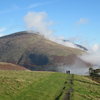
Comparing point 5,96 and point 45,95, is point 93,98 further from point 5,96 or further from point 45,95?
point 5,96

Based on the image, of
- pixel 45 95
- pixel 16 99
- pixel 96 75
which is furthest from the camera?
pixel 96 75

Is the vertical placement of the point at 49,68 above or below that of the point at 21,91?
above

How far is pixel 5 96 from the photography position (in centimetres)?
3522

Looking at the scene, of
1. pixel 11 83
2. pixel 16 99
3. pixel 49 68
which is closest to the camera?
pixel 16 99

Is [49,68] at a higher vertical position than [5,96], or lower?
higher

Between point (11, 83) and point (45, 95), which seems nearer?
point (45, 95)

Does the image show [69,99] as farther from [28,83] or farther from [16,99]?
[28,83]

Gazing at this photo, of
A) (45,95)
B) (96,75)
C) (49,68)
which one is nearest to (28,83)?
(45,95)

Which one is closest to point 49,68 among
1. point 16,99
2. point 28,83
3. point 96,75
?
point 96,75

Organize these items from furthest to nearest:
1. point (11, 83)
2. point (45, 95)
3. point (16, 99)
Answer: point (11, 83)
point (45, 95)
point (16, 99)

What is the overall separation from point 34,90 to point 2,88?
16.5 ft

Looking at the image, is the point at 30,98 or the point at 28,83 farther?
the point at 28,83

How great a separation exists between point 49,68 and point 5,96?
16258 cm

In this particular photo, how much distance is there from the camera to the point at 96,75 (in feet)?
273
